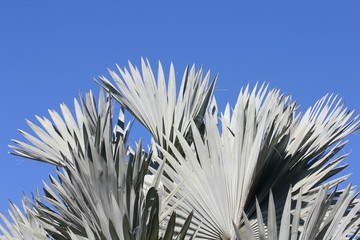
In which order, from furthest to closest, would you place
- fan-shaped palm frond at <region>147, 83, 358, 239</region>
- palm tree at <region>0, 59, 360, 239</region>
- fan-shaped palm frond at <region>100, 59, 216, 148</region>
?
fan-shaped palm frond at <region>100, 59, 216, 148</region> → fan-shaped palm frond at <region>147, 83, 358, 239</region> → palm tree at <region>0, 59, 360, 239</region>

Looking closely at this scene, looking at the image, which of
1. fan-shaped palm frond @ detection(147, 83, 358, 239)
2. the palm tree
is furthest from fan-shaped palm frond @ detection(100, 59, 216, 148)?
fan-shaped palm frond @ detection(147, 83, 358, 239)

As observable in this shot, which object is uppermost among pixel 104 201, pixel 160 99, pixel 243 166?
pixel 160 99

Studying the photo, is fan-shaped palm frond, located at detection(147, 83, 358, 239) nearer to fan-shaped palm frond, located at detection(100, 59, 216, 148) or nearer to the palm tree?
the palm tree

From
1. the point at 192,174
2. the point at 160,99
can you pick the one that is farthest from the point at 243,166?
the point at 160,99

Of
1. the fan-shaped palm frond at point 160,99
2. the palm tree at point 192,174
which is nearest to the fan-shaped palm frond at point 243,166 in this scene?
the palm tree at point 192,174

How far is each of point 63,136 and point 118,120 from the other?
19.9 inches

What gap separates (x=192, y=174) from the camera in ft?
9.02

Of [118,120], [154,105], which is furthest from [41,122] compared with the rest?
[154,105]

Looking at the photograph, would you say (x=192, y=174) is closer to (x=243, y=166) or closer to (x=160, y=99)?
(x=243, y=166)

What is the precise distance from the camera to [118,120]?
3844 millimetres

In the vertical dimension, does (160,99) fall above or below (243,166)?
above

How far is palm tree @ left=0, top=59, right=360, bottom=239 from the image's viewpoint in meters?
2.29

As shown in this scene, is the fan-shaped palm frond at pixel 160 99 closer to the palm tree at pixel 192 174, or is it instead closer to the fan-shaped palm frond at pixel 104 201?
the palm tree at pixel 192 174

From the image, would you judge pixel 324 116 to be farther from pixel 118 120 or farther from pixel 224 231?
pixel 118 120
